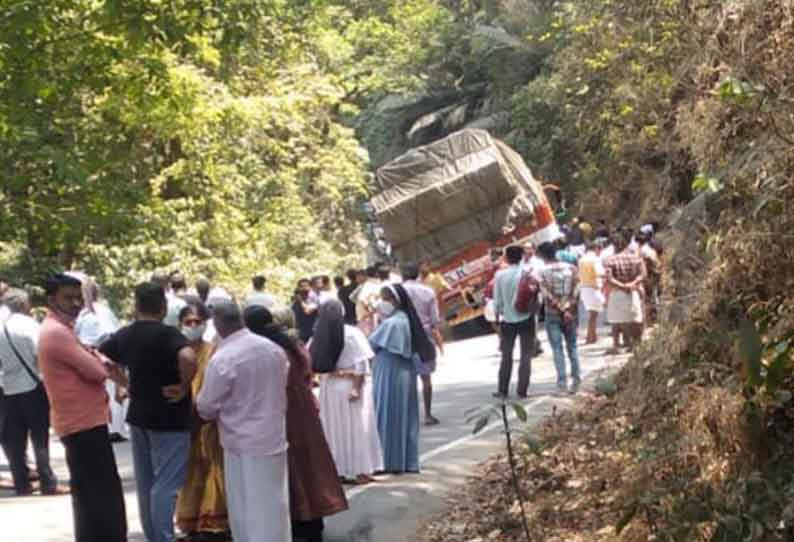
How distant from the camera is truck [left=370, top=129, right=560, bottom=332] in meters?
26.3

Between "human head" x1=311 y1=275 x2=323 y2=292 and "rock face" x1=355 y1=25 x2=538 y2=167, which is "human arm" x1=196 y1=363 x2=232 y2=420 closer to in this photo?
"human head" x1=311 y1=275 x2=323 y2=292

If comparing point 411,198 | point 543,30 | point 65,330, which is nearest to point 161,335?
point 65,330

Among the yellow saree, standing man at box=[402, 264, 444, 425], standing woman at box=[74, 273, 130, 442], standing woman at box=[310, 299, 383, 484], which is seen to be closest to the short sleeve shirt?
the yellow saree

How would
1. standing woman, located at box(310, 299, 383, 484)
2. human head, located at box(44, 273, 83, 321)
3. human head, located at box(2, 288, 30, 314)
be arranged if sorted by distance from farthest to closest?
human head, located at box(2, 288, 30, 314)
standing woman, located at box(310, 299, 383, 484)
human head, located at box(44, 273, 83, 321)

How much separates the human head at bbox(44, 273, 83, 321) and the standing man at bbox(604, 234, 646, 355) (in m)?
10.1

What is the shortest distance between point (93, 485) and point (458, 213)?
17.5 m

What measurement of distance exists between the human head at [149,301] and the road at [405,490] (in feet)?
6.68

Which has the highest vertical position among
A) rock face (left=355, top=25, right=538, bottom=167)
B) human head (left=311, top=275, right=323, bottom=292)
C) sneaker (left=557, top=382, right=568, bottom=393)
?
rock face (left=355, top=25, right=538, bottom=167)

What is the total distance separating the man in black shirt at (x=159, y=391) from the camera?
30.2 ft

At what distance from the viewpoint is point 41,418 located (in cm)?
1265

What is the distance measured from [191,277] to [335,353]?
42.3 ft

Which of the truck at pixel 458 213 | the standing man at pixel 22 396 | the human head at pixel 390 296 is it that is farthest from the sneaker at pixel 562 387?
the truck at pixel 458 213

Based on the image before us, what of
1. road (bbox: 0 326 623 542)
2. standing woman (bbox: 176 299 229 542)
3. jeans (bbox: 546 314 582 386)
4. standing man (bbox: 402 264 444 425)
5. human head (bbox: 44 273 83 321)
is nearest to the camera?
human head (bbox: 44 273 83 321)

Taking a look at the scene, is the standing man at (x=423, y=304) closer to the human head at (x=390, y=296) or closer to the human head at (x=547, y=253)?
the human head at (x=390, y=296)
